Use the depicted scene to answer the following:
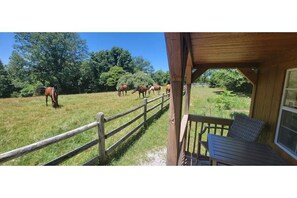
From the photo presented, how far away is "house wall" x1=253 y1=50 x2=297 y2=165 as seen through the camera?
219 centimetres

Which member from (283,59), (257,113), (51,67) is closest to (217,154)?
(283,59)

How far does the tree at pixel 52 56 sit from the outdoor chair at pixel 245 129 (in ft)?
72.9

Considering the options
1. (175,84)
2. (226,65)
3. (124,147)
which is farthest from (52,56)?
(175,84)

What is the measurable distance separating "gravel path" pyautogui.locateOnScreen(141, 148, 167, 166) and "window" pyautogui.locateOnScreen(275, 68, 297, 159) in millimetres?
1978

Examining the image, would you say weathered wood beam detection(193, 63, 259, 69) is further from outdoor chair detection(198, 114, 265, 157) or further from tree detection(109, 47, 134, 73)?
tree detection(109, 47, 134, 73)

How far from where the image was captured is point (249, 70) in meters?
3.44

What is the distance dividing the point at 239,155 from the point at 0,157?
2.53m

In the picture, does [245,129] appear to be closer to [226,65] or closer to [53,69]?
[226,65]

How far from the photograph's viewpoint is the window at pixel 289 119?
2.04 m

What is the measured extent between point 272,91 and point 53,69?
24.2 m

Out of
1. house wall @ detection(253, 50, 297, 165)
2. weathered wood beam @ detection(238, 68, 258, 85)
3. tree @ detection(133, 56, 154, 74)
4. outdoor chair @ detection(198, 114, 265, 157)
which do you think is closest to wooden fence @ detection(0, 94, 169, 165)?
outdoor chair @ detection(198, 114, 265, 157)
